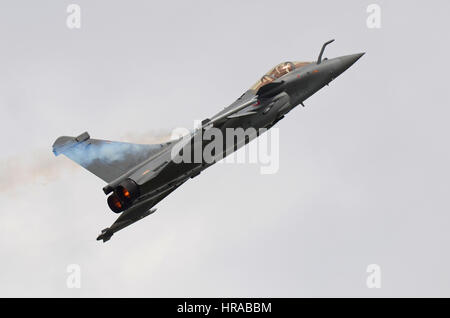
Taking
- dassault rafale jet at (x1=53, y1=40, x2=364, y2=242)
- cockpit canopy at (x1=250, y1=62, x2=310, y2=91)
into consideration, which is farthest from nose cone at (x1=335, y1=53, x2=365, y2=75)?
cockpit canopy at (x1=250, y1=62, x2=310, y2=91)

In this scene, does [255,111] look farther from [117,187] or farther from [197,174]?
[117,187]

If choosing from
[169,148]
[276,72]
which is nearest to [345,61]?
[276,72]

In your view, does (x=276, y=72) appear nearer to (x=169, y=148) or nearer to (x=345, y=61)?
(x=345, y=61)

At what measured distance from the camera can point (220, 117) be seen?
28.1 m

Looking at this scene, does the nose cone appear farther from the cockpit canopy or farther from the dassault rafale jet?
the cockpit canopy

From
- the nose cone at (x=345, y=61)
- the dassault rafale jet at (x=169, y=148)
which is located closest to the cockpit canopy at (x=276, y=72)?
the dassault rafale jet at (x=169, y=148)

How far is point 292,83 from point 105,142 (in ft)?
26.9

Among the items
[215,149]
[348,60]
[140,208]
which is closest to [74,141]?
[140,208]

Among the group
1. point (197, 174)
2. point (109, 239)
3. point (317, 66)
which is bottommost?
point (109, 239)

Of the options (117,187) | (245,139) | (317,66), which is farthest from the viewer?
(317,66)

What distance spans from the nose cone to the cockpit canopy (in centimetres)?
156

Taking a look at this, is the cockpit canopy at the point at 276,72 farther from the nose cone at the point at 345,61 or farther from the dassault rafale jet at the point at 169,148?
the nose cone at the point at 345,61

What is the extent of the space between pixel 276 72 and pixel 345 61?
324cm

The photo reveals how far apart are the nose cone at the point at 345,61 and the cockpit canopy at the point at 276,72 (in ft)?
5.13
